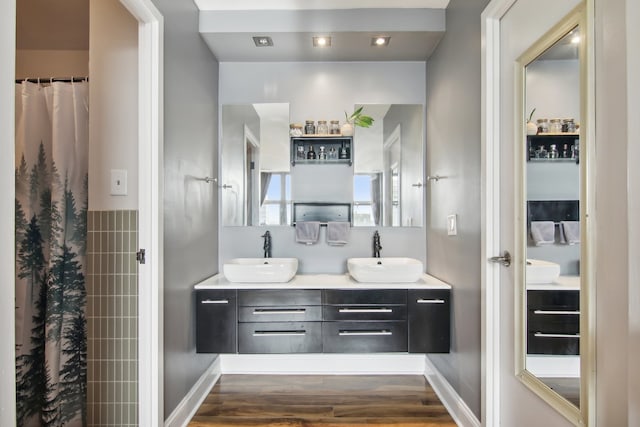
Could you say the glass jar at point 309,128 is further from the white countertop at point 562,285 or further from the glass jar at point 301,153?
the white countertop at point 562,285

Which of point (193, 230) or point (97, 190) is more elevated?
point (97, 190)

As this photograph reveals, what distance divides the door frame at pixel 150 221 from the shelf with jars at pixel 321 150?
1260 mm

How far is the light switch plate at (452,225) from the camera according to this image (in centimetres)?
210

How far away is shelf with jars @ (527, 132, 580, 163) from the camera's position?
3.67 ft

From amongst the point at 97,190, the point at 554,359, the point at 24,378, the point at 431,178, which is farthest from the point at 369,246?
the point at 24,378

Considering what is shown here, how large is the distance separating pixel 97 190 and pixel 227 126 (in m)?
1.27

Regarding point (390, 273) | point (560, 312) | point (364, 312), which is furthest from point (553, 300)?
point (364, 312)

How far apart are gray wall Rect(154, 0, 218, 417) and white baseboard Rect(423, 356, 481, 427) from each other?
1.58 meters

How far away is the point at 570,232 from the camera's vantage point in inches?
45.2

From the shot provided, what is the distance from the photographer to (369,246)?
9.29 feet

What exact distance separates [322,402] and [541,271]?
5.20ft

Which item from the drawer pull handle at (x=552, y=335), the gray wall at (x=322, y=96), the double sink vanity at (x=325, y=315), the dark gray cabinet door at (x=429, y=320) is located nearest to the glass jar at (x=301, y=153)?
→ the gray wall at (x=322, y=96)

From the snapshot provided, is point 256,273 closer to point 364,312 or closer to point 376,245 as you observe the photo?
point 364,312

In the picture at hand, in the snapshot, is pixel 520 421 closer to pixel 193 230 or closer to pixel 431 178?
pixel 431 178
